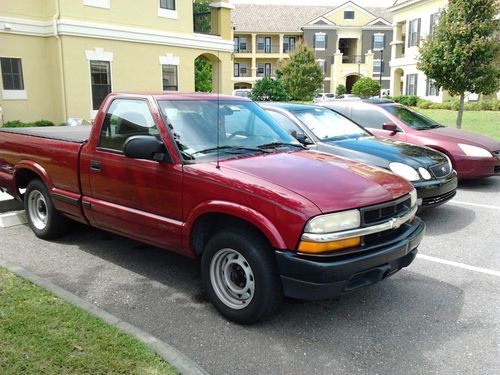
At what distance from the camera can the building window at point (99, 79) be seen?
1564 centimetres

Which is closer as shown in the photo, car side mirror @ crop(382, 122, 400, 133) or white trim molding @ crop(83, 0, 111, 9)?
car side mirror @ crop(382, 122, 400, 133)

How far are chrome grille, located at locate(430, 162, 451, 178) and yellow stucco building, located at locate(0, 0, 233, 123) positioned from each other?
8.37 meters

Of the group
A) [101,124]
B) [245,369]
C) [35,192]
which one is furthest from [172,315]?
[35,192]

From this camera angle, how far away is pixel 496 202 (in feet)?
26.3

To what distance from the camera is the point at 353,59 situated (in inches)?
2402

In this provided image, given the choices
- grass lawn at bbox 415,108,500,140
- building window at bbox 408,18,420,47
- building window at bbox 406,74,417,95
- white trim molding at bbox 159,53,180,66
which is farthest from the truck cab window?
building window at bbox 406,74,417,95

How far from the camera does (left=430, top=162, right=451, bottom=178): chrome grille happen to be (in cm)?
659

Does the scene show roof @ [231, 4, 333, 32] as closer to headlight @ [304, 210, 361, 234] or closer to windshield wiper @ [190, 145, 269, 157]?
windshield wiper @ [190, 145, 269, 157]

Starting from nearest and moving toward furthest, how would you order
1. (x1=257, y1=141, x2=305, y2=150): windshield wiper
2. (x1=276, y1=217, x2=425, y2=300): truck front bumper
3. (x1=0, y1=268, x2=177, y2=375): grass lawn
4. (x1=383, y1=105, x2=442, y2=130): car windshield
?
1. (x1=0, y1=268, x2=177, y2=375): grass lawn
2. (x1=276, y1=217, x2=425, y2=300): truck front bumper
3. (x1=257, y1=141, x2=305, y2=150): windshield wiper
4. (x1=383, y1=105, x2=442, y2=130): car windshield

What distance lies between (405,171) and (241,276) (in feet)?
11.4

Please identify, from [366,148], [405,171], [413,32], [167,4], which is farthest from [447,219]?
[413,32]

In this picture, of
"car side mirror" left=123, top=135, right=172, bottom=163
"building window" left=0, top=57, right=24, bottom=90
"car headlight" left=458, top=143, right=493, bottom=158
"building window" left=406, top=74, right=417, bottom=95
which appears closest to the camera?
"car side mirror" left=123, top=135, right=172, bottom=163

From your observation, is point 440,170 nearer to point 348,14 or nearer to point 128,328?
point 128,328

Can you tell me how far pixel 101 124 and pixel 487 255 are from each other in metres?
4.52
